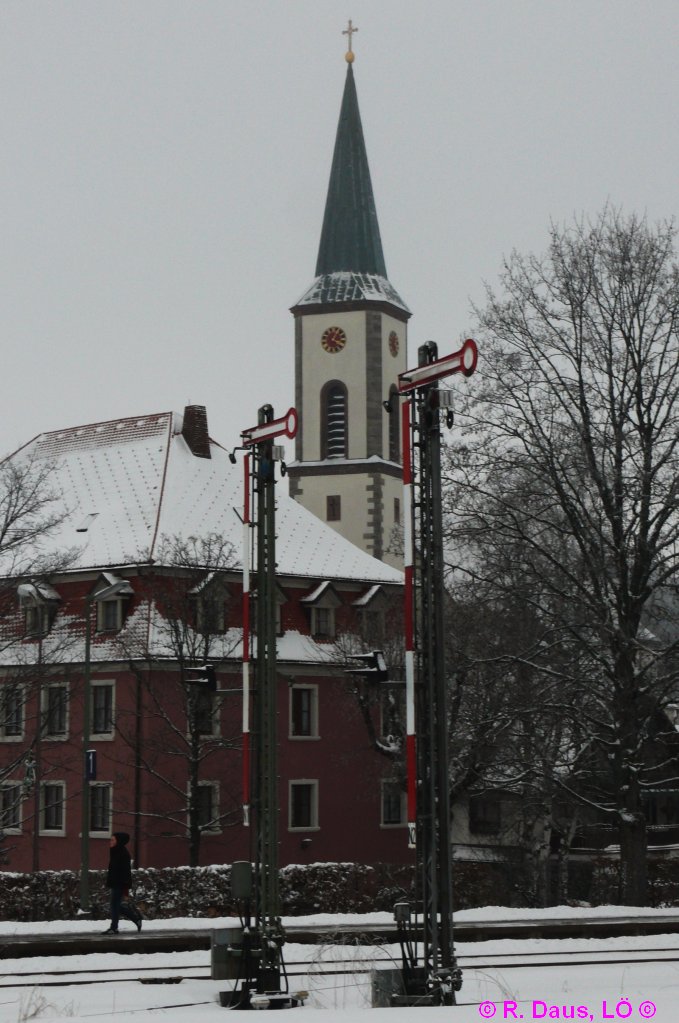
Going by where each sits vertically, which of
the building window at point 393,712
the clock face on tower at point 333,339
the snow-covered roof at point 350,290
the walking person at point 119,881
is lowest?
the walking person at point 119,881

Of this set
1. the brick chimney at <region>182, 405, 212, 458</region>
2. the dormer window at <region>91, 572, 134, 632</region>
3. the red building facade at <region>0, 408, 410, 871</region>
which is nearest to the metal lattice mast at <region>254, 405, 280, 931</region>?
the red building facade at <region>0, 408, 410, 871</region>

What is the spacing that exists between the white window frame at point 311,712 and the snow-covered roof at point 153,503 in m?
3.67

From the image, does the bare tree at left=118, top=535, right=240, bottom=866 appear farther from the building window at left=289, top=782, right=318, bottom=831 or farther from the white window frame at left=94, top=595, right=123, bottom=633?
the building window at left=289, top=782, right=318, bottom=831

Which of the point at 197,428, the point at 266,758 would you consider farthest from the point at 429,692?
the point at 197,428

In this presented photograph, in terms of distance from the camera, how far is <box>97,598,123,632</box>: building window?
50.2 m

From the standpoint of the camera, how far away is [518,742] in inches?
1570

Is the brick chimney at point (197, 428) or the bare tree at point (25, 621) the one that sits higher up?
the brick chimney at point (197, 428)

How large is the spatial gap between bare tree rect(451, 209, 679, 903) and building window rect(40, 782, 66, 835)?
21.7 m

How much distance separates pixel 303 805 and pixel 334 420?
117 ft

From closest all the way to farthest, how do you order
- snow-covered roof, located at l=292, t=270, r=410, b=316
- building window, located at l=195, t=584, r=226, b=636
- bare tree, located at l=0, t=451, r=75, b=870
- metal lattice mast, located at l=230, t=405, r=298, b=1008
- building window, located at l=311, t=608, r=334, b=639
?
metal lattice mast, located at l=230, t=405, r=298, b=1008
bare tree, located at l=0, t=451, r=75, b=870
building window, located at l=195, t=584, r=226, b=636
building window, located at l=311, t=608, r=334, b=639
snow-covered roof, located at l=292, t=270, r=410, b=316

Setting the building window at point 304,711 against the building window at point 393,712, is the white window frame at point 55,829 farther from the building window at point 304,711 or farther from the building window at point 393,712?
the building window at point 393,712

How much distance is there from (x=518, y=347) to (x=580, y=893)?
70.2 feet

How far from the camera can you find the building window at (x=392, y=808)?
174 feet

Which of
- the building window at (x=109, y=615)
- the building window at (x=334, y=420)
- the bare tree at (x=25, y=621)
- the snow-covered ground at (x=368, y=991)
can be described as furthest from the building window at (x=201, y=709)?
the building window at (x=334, y=420)
